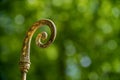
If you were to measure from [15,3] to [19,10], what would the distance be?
20 cm

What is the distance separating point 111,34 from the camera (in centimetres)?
1068

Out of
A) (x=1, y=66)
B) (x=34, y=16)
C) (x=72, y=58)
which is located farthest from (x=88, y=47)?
(x=1, y=66)

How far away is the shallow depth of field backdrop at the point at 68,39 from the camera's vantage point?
404 inches

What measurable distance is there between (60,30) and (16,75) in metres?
1.71

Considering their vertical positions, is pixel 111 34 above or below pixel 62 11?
below

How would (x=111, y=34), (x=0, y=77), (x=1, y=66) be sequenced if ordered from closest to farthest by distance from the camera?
(x=0, y=77) → (x=1, y=66) → (x=111, y=34)

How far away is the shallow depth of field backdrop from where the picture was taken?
10.3m

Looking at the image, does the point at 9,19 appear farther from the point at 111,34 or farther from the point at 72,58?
the point at 111,34

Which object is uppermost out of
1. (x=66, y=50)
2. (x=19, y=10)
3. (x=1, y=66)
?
(x=19, y=10)

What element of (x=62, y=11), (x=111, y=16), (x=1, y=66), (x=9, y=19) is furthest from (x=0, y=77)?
(x=111, y=16)

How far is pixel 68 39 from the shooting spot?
430 inches

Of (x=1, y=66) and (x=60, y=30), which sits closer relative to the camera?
(x=1, y=66)

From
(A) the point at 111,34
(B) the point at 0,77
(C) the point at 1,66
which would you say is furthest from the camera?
(A) the point at 111,34

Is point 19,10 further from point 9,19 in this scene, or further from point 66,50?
point 66,50
